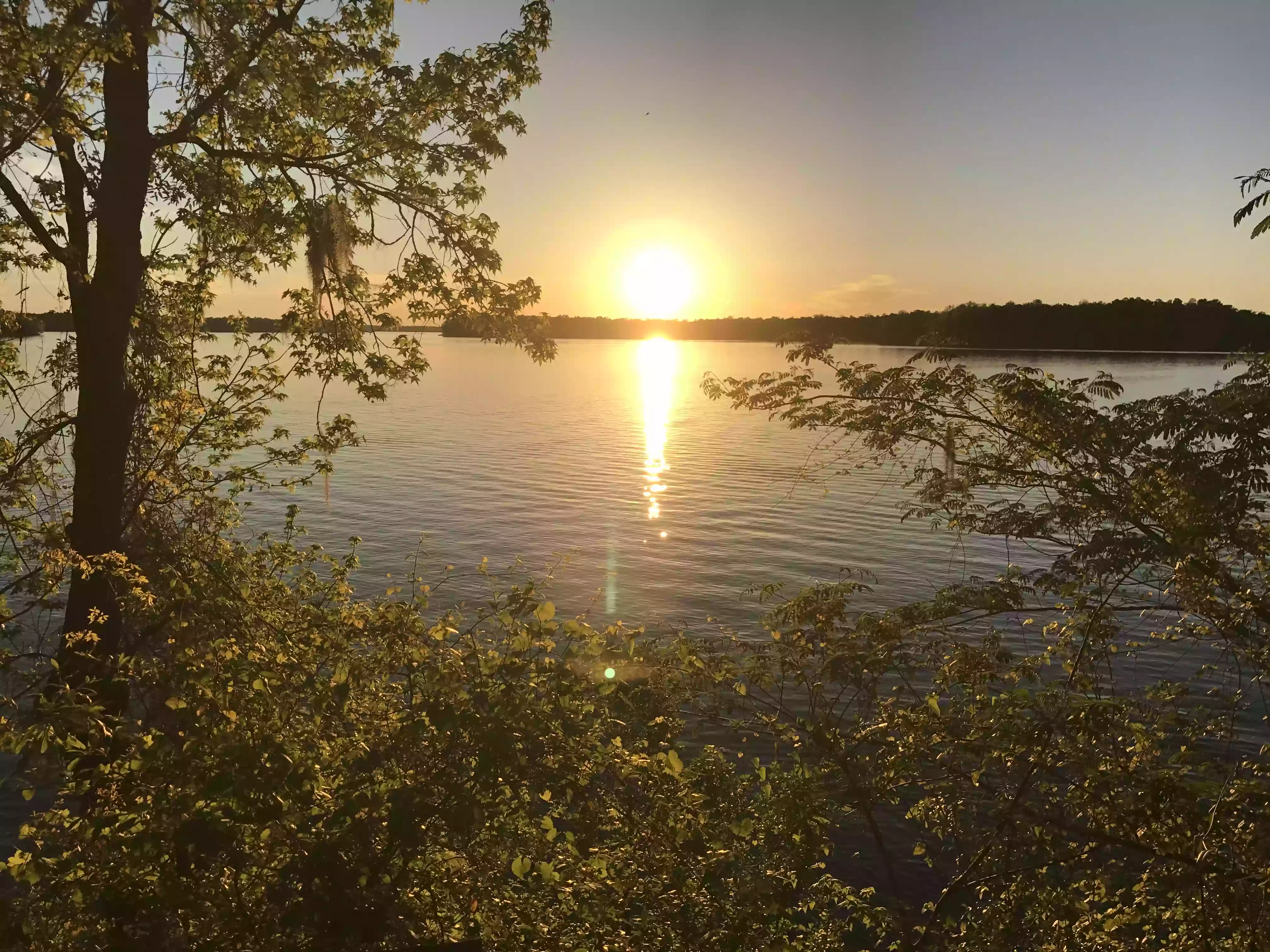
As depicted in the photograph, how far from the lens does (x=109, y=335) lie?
911cm

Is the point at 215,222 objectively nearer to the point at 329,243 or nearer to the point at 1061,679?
the point at 329,243

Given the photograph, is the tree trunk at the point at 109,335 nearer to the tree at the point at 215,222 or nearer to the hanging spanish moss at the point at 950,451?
the tree at the point at 215,222

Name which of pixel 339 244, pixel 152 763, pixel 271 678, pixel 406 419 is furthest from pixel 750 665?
pixel 406 419

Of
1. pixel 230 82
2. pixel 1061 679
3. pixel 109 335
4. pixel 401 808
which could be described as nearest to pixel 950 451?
pixel 1061 679

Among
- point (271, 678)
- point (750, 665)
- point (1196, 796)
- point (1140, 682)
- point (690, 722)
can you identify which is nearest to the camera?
point (271, 678)

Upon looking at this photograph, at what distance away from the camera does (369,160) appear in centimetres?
1030

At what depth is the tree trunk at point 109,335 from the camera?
8898 mm

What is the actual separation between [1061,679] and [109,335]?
11607 millimetres

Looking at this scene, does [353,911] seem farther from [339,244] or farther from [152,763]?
[339,244]

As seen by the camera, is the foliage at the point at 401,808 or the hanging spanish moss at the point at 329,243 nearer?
the foliage at the point at 401,808

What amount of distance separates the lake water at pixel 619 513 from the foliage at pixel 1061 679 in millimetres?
2288

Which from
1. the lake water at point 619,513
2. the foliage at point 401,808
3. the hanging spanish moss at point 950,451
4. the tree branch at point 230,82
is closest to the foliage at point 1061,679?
the hanging spanish moss at point 950,451

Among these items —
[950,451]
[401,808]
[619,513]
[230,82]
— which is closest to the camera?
[401,808]

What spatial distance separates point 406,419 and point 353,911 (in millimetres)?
65974
